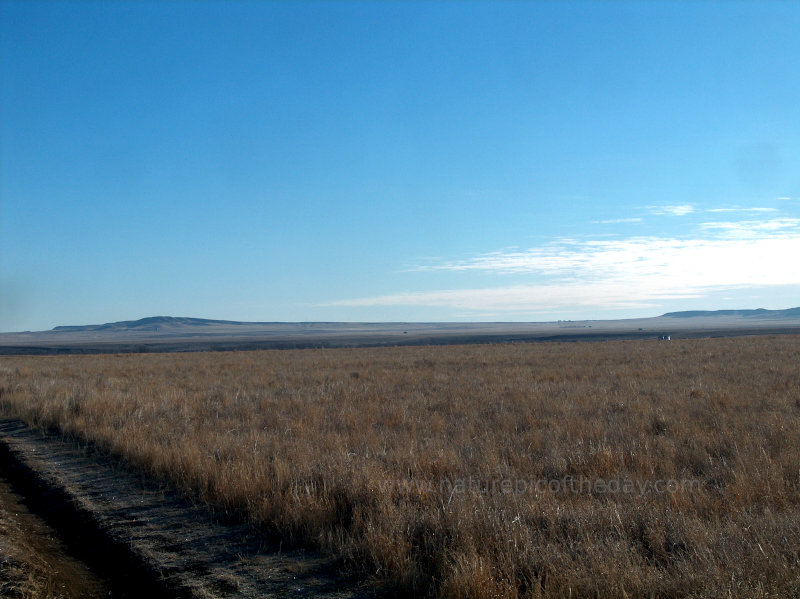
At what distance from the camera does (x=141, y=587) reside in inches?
211

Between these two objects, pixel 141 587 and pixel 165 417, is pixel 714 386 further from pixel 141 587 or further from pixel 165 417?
pixel 141 587

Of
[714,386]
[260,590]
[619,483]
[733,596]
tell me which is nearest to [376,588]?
[260,590]

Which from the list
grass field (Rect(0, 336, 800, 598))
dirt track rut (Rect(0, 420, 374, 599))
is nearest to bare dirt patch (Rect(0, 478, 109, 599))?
dirt track rut (Rect(0, 420, 374, 599))

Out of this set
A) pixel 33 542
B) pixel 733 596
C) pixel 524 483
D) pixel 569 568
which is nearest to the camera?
pixel 733 596

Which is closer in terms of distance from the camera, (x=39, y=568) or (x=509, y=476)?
(x=39, y=568)

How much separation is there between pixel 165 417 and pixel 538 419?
7.90 meters

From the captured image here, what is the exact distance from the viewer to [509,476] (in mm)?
7680

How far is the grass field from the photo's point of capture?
15.7ft

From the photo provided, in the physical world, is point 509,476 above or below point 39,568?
above

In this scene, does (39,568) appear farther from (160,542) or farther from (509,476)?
(509,476)

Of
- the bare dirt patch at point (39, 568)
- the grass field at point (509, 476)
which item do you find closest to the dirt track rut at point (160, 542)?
the bare dirt patch at point (39, 568)

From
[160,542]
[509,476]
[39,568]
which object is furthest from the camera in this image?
[509,476]

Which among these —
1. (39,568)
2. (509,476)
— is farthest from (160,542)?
(509,476)

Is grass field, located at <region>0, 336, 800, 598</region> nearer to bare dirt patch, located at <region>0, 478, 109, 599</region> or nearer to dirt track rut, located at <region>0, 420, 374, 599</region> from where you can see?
dirt track rut, located at <region>0, 420, 374, 599</region>
